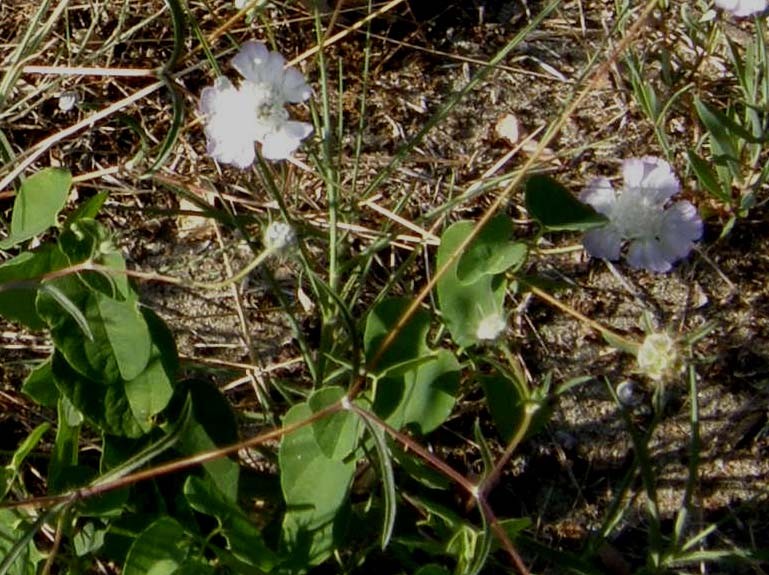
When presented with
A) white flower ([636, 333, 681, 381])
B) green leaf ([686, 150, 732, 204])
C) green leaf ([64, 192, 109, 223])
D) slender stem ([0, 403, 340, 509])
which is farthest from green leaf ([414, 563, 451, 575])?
green leaf ([686, 150, 732, 204])

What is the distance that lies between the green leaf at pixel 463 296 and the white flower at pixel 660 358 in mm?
167

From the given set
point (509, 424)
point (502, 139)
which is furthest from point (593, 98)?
point (509, 424)

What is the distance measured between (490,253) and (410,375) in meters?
0.16

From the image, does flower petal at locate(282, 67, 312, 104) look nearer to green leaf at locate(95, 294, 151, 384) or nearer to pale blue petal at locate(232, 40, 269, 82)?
pale blue petal at locate(232, 40, 269, 82)

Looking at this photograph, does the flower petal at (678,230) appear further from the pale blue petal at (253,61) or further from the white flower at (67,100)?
the white flower at (67,100)

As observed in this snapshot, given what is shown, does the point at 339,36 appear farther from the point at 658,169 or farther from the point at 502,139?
the point at 658,169

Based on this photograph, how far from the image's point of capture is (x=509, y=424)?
143 centimetres

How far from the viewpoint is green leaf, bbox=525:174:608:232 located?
1.42m

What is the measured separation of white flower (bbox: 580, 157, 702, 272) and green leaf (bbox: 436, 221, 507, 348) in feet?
0.47

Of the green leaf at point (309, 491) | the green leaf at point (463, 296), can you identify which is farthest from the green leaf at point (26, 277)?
the green leaf at point (463, 296)

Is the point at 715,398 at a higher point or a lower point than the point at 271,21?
lower

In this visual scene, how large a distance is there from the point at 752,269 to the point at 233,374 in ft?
2.29

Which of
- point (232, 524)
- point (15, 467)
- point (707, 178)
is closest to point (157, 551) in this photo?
point (232, 524)

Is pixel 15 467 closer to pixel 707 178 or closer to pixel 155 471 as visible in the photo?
pixel 155 471
